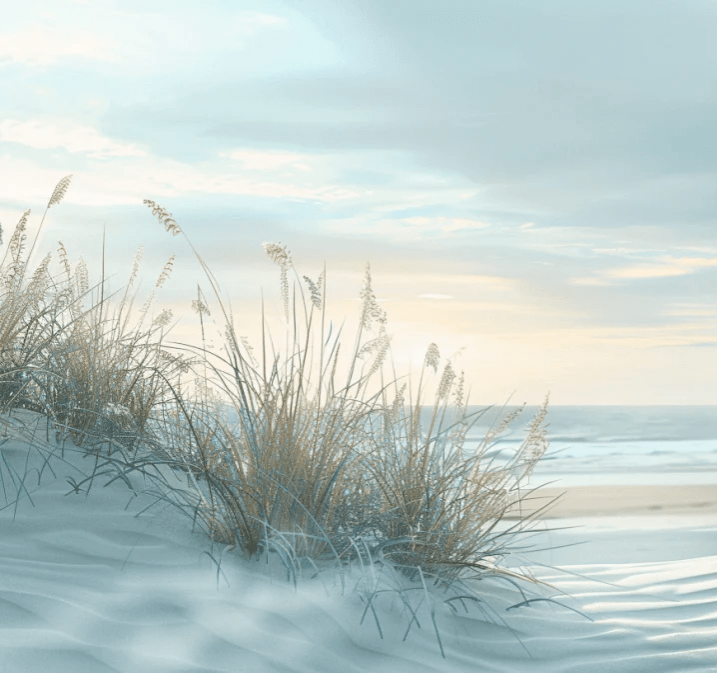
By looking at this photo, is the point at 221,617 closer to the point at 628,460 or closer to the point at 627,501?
the point at 627,501

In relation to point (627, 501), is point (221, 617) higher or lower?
lower

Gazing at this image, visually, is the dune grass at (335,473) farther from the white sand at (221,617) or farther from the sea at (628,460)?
the sea at (628,460)

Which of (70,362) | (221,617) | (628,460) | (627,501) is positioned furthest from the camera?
(628,460)

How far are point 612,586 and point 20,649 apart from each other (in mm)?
2274

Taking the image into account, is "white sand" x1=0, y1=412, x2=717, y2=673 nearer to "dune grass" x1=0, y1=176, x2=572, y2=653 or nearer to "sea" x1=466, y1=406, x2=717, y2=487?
"dune grass" x1=0, y1=176, x2=572, y2=653

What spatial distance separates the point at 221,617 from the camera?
1.96 metres

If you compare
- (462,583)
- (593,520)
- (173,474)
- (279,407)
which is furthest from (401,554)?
(593,520)

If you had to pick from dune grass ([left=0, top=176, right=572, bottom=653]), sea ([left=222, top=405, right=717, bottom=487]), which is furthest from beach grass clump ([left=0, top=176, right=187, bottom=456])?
sea ([left=222, top=405, right=717, bottom=487])

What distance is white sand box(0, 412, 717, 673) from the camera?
1.80 m

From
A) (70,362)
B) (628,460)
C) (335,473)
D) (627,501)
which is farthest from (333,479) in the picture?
(628,460)

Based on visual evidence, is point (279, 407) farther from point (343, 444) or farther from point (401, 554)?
point (401, 554)

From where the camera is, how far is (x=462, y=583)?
97.2 inches

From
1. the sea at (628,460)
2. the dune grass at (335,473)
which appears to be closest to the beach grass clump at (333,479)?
the dune grass at (335,473)

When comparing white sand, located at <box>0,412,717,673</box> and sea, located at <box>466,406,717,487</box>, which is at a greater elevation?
sea, located at <box>466,406,717,487</box>
